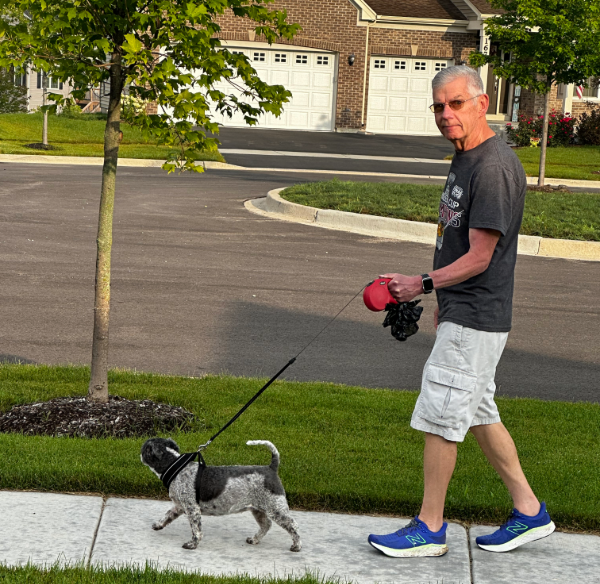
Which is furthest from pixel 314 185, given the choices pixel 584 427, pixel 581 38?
pixel 584 427

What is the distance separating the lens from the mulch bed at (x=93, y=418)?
18.8ft

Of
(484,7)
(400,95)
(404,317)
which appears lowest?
(404,317)

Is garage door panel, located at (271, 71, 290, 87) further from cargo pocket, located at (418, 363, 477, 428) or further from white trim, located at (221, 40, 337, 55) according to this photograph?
cargo pocket, located at (418, 363, 477, 428)

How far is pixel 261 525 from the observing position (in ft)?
13.9

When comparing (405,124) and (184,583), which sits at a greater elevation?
(405,124)

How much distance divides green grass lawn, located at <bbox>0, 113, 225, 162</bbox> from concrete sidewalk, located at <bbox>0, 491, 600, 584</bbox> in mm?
20009

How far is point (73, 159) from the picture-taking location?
23562 millimetres

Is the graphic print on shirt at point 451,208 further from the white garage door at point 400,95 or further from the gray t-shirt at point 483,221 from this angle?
the white garage door at point 400,95

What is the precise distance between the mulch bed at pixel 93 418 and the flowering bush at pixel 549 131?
2729cm

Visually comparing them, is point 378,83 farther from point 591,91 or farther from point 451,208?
point 451,208

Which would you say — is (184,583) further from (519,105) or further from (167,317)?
(519,105)

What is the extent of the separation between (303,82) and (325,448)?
107 ft

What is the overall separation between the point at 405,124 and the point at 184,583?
114 feet

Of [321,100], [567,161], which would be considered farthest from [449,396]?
[321,100]
